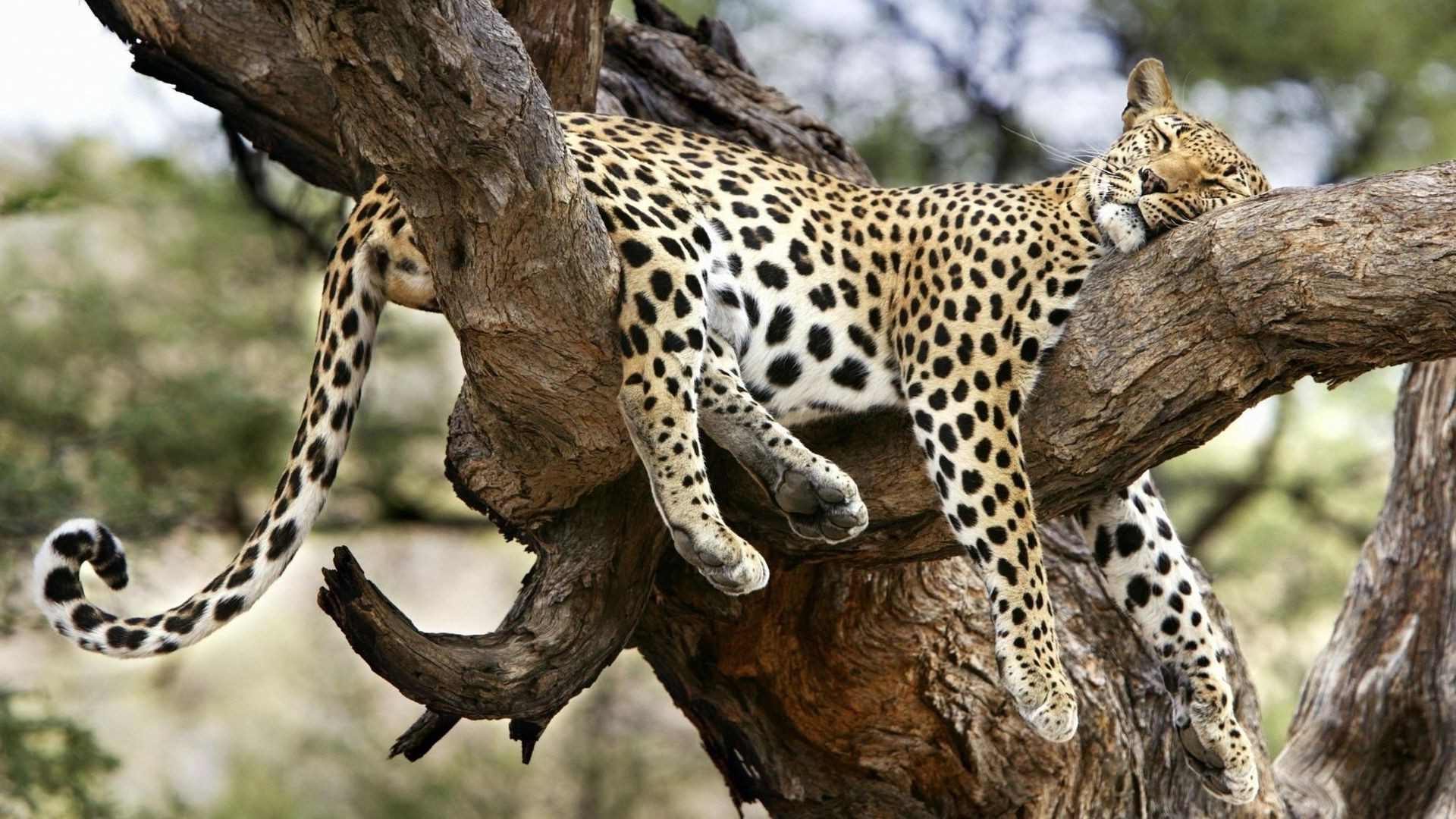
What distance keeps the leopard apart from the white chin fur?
10 mm

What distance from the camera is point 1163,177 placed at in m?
5.39

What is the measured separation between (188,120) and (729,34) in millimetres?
5956

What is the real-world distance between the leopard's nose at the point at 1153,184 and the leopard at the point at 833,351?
0.04ft

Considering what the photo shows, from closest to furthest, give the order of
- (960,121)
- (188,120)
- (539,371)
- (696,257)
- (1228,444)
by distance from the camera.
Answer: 1. (539,371)
2. (696,257)
3. (188,120)
4. (960,121)
5. (1228,444)

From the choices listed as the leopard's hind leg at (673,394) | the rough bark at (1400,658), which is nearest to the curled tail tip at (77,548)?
the leopard's hind leg at (673,394)

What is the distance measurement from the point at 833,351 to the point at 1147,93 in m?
1.77

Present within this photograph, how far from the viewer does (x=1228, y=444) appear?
640 inches

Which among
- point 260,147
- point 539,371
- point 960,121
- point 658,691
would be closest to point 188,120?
point 260,147

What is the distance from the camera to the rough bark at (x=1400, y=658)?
6902mm

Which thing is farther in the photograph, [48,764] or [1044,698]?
[48,764]

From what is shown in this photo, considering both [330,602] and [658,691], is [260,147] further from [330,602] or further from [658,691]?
[658,691]

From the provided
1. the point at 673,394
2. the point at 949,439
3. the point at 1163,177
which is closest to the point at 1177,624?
the point at 949,439

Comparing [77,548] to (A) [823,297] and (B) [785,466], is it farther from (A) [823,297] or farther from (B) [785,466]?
(A) [823,297]

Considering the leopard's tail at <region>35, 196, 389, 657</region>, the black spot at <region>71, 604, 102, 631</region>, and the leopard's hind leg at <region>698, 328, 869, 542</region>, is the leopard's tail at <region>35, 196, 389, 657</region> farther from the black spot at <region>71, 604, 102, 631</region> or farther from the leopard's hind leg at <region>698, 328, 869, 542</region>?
the leopard's hind leg at <region>698, 328, 869, 542</region>
